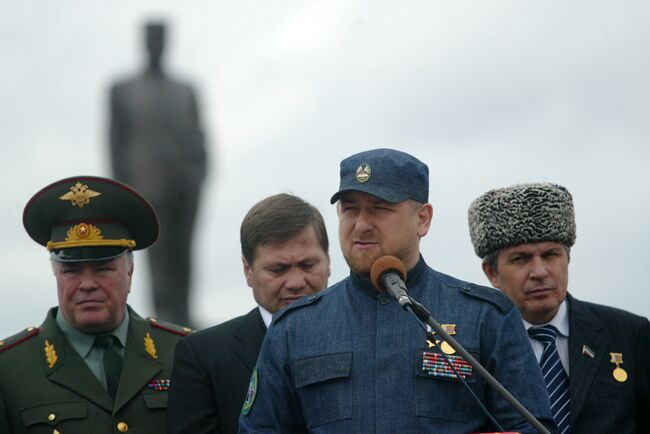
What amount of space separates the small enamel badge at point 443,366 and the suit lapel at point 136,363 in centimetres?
163

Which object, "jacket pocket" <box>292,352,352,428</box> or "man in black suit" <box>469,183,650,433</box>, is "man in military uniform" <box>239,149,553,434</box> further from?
"man in black suit" <box>469,183,650,433</box>

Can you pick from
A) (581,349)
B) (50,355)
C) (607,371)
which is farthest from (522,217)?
(50,355)

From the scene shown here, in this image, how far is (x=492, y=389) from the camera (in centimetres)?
451

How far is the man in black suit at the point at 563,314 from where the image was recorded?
5.44 m

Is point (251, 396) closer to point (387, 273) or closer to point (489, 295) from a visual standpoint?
point (387, 273)

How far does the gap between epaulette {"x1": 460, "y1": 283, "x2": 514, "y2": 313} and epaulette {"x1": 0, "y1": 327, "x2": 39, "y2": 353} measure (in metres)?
2.07

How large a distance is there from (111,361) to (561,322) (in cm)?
187

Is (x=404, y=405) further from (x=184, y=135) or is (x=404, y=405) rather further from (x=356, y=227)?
(x=184, y=135)

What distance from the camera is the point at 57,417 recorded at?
18.4 feet

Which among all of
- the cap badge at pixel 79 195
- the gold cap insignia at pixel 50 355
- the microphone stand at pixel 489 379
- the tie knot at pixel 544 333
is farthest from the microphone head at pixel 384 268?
the cap badge at pixel 79 195

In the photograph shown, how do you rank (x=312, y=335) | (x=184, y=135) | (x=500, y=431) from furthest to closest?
1. (x=184, y=135)
2. (x=312, y=335)
3. (x=500, y=431)

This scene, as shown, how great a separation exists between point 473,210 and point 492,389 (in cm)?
160

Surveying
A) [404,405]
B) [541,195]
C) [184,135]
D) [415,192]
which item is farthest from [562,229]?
[184,135]

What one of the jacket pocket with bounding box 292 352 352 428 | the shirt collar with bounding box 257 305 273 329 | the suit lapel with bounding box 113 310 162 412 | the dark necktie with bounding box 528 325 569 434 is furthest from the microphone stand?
the suit lapel with bounding box 113 310 162 412
